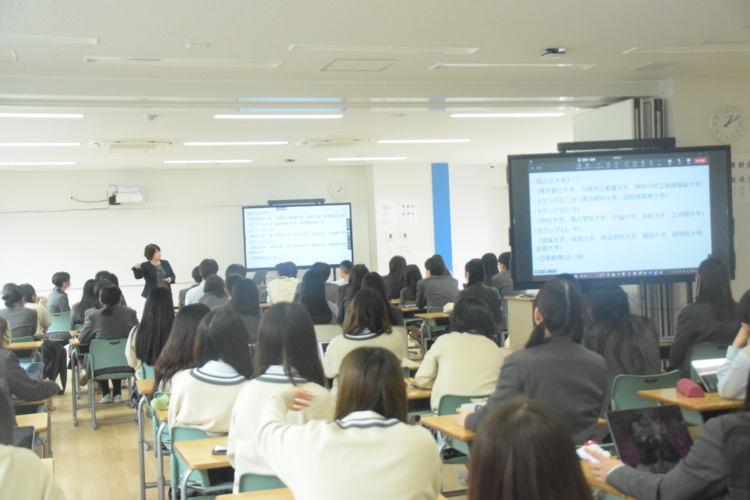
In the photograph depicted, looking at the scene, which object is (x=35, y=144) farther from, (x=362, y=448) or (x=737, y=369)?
(x=362, y=448)

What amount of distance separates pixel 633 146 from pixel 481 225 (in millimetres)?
9249

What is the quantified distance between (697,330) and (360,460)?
3.56 metres

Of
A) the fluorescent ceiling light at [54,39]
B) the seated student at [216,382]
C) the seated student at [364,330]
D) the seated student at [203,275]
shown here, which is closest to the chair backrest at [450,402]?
the seated student at [364,330]

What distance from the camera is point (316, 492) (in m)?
2.09

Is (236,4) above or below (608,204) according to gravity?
above

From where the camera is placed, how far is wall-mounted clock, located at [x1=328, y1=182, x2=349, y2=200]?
47.0 ft

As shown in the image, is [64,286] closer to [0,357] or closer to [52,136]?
[52,136]

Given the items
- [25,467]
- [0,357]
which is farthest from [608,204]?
[25,467]

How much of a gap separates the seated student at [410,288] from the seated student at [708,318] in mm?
5248

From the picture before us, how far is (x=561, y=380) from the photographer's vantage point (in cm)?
299

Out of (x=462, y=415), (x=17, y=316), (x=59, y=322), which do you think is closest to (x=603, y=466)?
(x=462, y=415)

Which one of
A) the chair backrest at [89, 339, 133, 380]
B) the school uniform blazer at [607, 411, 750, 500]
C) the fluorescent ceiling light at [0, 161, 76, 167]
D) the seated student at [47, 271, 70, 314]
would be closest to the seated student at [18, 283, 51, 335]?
the seated student at [47, 271, 70, 314]

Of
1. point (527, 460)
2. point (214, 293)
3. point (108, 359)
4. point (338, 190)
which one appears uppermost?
point (338, 190)

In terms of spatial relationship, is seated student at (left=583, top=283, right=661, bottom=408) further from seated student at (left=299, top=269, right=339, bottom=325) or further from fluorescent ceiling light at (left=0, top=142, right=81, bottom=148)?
fluorescent ceiling light at (left=0, top=142, right=81, bottom=148)
